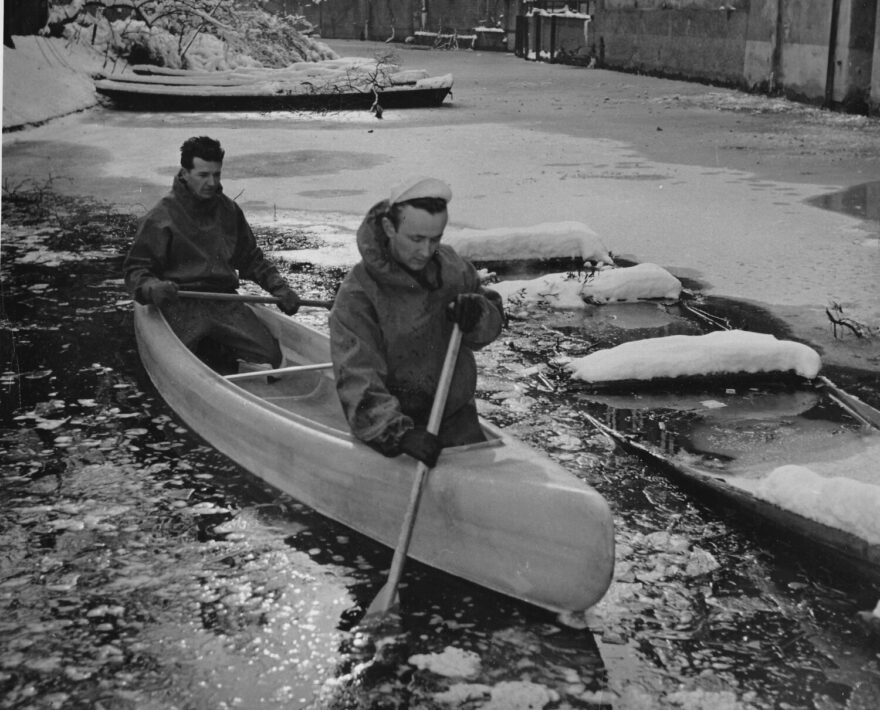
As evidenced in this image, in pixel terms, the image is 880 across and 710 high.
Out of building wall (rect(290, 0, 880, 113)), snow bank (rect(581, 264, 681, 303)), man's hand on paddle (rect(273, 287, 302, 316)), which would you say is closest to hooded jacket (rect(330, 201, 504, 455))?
man's hand on paddle (rect(273, 287, 302, 316))

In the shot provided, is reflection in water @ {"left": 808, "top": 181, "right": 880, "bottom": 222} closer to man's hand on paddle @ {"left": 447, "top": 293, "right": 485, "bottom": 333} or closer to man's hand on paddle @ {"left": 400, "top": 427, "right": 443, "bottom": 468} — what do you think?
man's hand on paddle @ {"left": 447, "top": 293, "right": 485, "bottom": 333}

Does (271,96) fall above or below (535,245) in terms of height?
above

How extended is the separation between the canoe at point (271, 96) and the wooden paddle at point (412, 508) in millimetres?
16979

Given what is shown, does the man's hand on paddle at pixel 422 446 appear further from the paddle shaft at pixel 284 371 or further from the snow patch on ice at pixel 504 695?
the paddle shaft at pixel 284 371

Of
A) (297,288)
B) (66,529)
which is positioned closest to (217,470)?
(66,529)

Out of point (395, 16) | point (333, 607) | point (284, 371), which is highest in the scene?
point (395, 16)

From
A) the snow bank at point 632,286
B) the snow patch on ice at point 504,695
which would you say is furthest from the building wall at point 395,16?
the snow patch on ice at point 504,695

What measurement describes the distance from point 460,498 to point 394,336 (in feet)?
1.99

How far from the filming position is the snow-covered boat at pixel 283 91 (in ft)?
66.8

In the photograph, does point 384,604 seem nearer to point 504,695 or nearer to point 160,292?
point 504,695

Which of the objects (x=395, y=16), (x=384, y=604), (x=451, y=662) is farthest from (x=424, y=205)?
(x=395, y=16)

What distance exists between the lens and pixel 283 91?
2048 cm

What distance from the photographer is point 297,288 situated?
8070mm

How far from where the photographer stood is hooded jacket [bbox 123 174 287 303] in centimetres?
562
